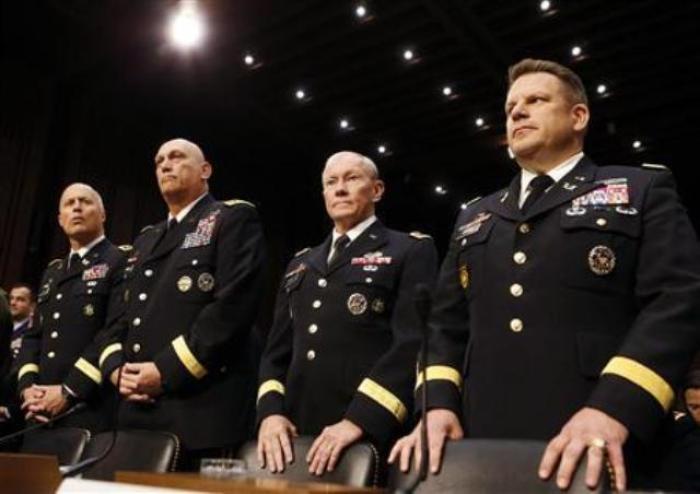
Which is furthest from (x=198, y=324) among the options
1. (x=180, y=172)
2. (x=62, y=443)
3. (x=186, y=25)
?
(x=186, y=25)

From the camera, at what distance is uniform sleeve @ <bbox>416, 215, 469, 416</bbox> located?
174 cm

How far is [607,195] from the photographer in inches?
66.4

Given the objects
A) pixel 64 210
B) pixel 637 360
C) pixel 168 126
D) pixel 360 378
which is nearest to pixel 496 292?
pixel 637 360

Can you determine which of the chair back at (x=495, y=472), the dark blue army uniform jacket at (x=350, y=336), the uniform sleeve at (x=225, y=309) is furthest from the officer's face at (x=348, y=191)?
the chair back at (x=495, y=472)

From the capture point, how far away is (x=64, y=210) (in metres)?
3.44

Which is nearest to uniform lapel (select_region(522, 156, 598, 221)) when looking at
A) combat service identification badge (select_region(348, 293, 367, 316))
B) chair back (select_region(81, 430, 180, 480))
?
combat service identification badge (select_region(348, 293, 367, 316))

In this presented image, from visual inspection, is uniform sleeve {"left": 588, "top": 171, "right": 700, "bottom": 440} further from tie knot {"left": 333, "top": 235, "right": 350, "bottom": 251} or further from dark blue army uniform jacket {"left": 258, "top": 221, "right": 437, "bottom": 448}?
tie knot {"left": 333, "top": 235, "right": 350, "bottom": 251}

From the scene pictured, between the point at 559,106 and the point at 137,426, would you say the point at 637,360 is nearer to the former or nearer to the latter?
the point at 559,106

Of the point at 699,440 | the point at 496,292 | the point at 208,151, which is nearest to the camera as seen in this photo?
the point at 496,292

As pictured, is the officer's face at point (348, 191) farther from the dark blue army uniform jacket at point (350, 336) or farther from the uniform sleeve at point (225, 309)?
the uniform sleeve at point (225, 309)

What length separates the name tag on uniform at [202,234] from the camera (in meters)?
2.59

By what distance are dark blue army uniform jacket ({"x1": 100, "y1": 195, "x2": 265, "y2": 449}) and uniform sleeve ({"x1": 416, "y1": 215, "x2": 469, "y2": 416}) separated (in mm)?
753

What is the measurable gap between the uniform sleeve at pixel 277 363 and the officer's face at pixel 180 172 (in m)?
0.52

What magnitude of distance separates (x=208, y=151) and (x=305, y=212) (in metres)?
1.64
